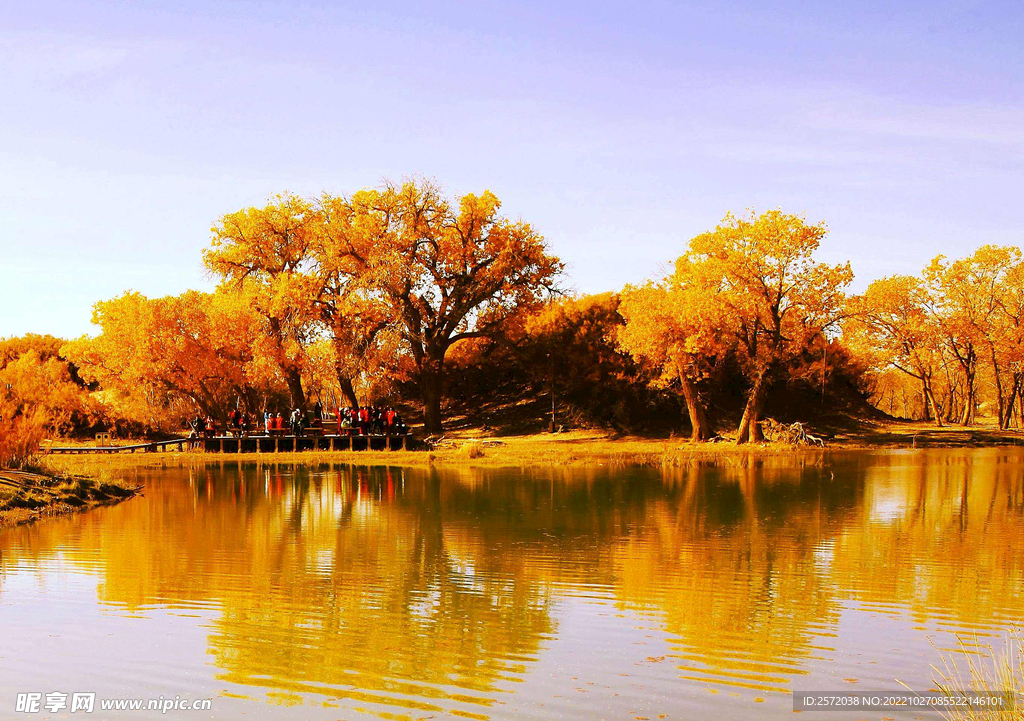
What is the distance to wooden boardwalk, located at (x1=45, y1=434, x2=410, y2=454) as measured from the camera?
46312 millimetres

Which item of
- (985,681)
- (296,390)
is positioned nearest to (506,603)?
(985,681)

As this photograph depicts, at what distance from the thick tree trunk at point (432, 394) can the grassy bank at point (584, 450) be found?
109 centimetres

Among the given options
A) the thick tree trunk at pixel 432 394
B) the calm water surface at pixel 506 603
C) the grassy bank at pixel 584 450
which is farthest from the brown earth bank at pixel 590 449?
the calm water surface at pixel 506 603

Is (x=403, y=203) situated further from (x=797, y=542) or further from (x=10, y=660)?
(x=10, y=660)

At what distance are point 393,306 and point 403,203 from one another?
17.6 ft

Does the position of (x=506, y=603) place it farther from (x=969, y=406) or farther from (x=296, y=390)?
(x=969, y=406)

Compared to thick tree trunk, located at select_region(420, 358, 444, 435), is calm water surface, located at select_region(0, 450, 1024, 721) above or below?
below

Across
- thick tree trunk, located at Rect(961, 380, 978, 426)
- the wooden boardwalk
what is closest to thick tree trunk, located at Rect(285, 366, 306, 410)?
the wooden boardwalk

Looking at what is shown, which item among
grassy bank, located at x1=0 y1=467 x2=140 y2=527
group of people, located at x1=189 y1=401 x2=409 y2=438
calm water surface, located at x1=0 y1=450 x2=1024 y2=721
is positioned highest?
group of people, located at x1=189 y1=401 x2=409 y2=438

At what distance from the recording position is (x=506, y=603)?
42.6 ft

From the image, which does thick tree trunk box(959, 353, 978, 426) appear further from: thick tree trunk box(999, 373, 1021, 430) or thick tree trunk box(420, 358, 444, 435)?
thick tree trunk box(420, 358, 444, 435)

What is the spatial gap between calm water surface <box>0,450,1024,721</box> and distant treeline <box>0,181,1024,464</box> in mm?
20587

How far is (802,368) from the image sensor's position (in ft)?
162

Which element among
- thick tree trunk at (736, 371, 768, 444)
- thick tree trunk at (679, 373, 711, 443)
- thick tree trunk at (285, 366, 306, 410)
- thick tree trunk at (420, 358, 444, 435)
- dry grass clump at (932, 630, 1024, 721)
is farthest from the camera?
thick tree trunk at (285, 366, 306, 410)
